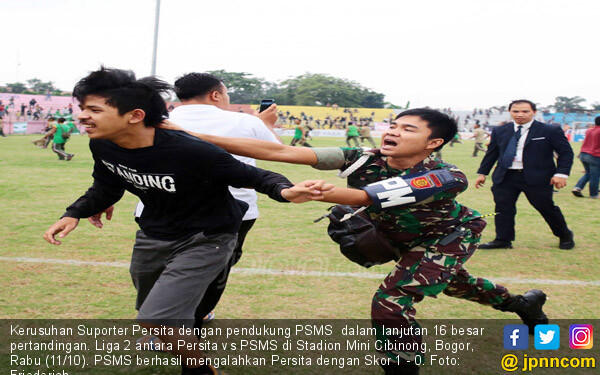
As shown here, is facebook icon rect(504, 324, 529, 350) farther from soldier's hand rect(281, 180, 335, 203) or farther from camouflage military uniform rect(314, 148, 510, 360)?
soldier's hand rect(281, 180, 335, 203)

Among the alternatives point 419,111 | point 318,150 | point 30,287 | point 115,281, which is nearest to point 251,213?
point 318,150

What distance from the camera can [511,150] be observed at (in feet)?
22.7

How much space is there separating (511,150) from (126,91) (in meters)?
5.40

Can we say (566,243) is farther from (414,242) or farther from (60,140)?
(60,140)

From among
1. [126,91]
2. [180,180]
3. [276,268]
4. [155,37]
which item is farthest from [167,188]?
[155,37]

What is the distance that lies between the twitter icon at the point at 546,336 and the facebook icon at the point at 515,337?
0.09m

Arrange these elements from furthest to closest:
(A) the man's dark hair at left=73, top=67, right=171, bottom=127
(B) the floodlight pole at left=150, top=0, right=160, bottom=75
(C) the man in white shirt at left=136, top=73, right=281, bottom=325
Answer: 1. (B) the floodlight pole at left=150, top=0, right=160, bottom=75
2. (C) the man in white shirt at left=136, top=73, right=281, bottom=325
3. (A) the man's dark hair at left=73, top=67, right=171, bottom=127

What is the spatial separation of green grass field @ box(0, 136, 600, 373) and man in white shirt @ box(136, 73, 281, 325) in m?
0.79

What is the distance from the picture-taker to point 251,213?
4.02 metres

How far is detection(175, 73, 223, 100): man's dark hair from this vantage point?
3957mm

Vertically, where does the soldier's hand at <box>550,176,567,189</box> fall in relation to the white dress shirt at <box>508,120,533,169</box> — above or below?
below

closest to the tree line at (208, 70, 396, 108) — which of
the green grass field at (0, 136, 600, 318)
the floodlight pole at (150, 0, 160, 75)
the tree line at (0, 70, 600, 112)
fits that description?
the tree line at (0, 70, 600, 112)

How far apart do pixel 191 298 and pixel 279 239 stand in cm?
418

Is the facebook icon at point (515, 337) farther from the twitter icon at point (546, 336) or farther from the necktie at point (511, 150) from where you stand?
the necktie at point (511, 150)
